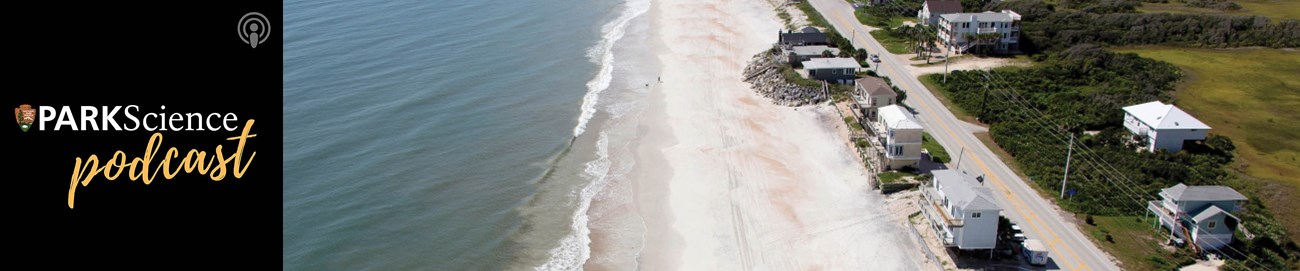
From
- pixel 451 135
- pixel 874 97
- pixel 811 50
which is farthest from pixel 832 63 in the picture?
pixel 451 135

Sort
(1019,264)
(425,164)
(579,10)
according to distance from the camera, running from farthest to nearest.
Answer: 1. (579,10)
2. (425,164)
3. (1019,264)

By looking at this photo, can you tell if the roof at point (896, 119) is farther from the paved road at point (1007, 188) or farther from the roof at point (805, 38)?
the roof at point (805, 38)

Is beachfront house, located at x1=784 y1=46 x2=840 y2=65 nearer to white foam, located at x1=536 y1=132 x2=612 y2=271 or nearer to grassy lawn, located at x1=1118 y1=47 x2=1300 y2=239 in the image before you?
white foam, located at x1=536 y1=132 x2=612 y2=271
